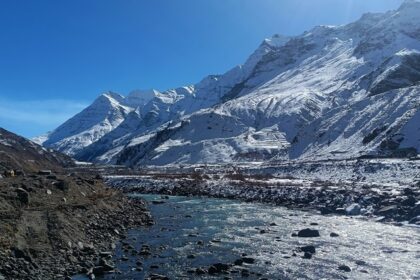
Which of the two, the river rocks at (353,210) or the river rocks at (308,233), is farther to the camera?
the river rocks at (353,210)

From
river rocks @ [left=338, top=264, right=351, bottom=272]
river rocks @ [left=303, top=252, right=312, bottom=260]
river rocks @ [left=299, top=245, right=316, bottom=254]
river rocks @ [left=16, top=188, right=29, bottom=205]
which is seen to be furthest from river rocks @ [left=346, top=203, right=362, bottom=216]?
river rocks @ [left=16, top=188, right=29, bottom=205]

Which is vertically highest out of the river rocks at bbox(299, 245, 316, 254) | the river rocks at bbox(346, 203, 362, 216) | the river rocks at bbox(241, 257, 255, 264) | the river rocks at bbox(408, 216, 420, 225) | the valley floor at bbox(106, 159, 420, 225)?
the valley floor at bbox(106, 159, 420, 225)

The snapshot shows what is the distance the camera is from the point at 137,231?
40.6 meters

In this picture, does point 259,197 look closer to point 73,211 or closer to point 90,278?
point 73,211

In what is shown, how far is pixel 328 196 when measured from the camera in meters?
61.5

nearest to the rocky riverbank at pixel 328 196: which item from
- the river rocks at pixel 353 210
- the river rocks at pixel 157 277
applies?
the river rocks at pixel 353 210

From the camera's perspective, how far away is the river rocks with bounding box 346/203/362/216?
52125mm

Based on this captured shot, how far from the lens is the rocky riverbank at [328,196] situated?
161 ft

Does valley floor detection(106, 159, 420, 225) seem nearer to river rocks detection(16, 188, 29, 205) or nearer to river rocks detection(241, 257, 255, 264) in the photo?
river rocks detection(241, 257, 255, 264)

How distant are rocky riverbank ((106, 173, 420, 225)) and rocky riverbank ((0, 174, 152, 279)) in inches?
925

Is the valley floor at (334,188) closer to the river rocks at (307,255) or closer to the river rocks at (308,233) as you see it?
the river rocks at (308,233)

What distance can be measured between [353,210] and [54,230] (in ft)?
112

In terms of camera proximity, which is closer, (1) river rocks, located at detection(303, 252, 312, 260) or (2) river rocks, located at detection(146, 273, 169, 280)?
(2) river rocks, located at detection(146, 273, 169, 280)

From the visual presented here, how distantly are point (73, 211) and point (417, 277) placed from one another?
24.9 meters
